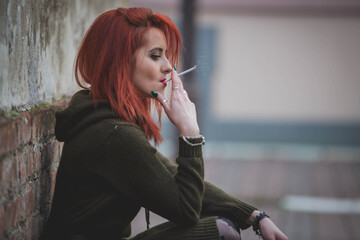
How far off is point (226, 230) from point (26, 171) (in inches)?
29.4

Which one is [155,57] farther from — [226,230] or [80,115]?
[226,230]

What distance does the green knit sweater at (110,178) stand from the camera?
1.95 meters

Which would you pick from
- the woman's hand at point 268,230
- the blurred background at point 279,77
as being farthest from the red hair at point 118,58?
the blurred background at point 279,77

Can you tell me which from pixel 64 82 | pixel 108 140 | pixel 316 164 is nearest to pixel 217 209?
pixel 108 140

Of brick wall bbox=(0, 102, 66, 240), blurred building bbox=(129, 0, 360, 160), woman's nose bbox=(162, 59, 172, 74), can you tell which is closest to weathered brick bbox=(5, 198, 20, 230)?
brick wall bbox=(0, 102, 66, 240)

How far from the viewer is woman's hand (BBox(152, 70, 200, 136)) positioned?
2.06 metres

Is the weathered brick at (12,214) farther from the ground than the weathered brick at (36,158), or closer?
closer

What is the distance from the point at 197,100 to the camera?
7027 mm

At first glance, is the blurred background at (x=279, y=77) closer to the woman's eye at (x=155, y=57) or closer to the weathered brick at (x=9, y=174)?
the woman's eye at (x=155, y=57)

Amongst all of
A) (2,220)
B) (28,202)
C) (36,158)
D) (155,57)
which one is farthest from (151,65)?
(2,220)

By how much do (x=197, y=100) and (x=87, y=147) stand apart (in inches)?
201

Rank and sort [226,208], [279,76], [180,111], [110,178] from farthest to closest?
[279,76] → [226,208] → [180,111] → [110,178]

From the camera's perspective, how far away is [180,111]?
6.88 ft

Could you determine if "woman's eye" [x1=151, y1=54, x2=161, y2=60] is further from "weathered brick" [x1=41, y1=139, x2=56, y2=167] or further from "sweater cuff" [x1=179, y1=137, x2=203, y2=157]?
"weathered brick" [x1=41, y1=139, x2=56, y2=167]
